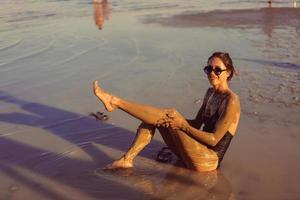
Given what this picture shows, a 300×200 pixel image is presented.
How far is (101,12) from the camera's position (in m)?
18.7

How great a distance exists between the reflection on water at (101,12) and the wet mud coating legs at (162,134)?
34.5 feet

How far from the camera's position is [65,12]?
62.9ft

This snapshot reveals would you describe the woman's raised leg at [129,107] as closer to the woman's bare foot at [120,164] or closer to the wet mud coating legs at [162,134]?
the wet mud coating legs at [162,134]

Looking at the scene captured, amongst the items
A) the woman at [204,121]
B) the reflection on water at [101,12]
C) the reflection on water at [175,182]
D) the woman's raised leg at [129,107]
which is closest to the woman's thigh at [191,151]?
the woman at [204,121]

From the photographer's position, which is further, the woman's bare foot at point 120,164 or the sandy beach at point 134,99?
the woman's bare foot at point 120,164

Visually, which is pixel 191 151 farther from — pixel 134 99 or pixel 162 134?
pixel 134 99

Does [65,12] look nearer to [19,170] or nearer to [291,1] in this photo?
[291,1]

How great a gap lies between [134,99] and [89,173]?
2.60 metres

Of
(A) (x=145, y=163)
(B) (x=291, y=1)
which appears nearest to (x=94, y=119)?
(A) (x=145, y=163)

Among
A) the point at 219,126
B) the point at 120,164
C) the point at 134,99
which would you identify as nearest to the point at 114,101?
→ the point at 120,164

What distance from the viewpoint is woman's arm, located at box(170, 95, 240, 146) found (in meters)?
4.27

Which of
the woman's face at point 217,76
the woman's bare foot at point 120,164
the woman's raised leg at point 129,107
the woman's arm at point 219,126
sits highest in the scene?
the woman's face at point 217,76

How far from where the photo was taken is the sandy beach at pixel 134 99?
4621mm

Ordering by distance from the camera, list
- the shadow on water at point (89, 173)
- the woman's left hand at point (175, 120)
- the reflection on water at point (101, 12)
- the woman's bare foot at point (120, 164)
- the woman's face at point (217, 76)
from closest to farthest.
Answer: the woman's left hand at point (175, 120) < the woman's face at point (217, 76) < the shadow on water at point (89, 173) < the woman's bare foot at point (120, 164) < the reflection on water at point (101, 12)
